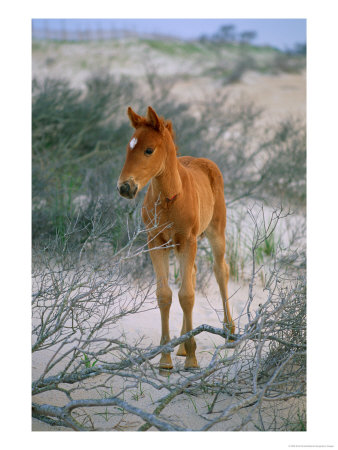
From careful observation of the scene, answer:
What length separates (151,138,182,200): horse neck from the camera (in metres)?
3.63

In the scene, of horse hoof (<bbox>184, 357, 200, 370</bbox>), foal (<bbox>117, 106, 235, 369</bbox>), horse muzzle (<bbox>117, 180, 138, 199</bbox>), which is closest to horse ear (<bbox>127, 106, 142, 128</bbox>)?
foal (<bbox>117, 106, 235, 369</bbox>)

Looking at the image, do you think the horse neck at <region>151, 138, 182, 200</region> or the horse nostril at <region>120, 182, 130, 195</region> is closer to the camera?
the horse nostril at <region>120, 182, 130, 195</region>

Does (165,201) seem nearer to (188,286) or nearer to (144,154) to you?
(144,154)

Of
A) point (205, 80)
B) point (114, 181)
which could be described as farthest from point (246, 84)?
point (114, 181)

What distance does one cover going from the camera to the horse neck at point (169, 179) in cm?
363

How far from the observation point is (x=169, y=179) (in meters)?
3.67

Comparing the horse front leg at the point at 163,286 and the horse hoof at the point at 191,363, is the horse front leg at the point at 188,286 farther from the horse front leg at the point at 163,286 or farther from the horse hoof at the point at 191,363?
the horse front leg at the point at 163,286

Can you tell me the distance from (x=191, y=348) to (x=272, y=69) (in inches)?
652

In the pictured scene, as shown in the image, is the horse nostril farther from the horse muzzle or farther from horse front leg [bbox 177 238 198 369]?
horse front leg [bbox 177 238 198 369]

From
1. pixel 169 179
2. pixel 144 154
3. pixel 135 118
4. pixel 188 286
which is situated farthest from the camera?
pixel 188 286

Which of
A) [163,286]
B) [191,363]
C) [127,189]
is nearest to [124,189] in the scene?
[127,189]

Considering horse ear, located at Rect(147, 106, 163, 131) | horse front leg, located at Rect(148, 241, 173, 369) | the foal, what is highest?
horse ear, located at Rect(147, 106, 163, 131)

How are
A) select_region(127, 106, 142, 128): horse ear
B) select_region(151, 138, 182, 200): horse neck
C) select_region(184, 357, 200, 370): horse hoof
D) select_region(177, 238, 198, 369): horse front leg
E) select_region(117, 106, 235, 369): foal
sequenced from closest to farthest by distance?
select_region(117, 106, 235, 369): foal < select_region(127, 106, 142, 128): horse ear < select_region(151, 138, 182, 200): horse neck < select_region(177, 238, 198, 369): horse front leg < select_region(184, 357, 200, 370): horse hoof
